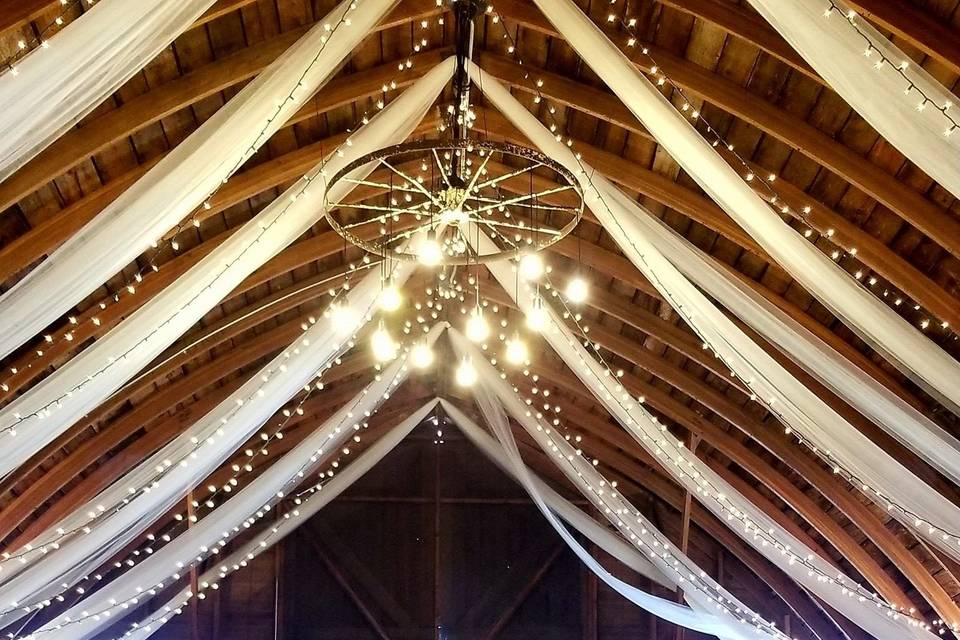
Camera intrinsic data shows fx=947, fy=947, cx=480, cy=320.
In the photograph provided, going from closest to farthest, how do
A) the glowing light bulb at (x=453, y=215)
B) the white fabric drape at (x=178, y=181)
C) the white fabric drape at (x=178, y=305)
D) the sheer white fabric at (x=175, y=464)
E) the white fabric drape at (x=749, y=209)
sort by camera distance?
the white fabric drape at (x=178, y=181), the white fabric drape at (x=749, y=209), the glowing light bulb at (x=453, y=215), the white fabric drape at (x=178, y=305), the sheer white fabric at (x=175, y=464)

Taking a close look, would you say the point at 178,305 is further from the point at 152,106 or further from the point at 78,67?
the point at 78,67

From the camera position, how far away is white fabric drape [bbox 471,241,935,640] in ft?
22.6

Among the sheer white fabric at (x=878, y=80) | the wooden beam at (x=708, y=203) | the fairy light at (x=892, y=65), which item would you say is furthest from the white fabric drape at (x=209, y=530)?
the fairy light at (x=892, y=65)

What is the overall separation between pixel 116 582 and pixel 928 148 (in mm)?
6601

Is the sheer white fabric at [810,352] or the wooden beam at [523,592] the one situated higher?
the wooden beam at [523,592]

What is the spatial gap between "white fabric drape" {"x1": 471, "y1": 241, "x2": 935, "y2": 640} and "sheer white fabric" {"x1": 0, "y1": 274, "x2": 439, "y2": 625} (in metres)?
1.41

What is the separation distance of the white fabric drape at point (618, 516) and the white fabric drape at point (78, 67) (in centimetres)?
427

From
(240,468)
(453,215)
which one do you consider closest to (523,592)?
(240,468)

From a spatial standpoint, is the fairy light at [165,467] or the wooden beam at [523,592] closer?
the fairy light at [165,467]

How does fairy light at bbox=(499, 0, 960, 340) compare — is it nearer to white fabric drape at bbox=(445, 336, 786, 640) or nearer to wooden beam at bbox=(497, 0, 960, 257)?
wooden beam at bbox=(497, 0, 960, 257)

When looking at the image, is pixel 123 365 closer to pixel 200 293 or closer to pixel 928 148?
pixel 200 293

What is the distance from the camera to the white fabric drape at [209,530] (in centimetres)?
745

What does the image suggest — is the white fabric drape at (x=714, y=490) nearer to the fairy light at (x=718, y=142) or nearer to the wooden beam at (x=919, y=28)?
the fairy light at (x=718, y=142)

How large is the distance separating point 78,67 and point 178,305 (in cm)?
176
